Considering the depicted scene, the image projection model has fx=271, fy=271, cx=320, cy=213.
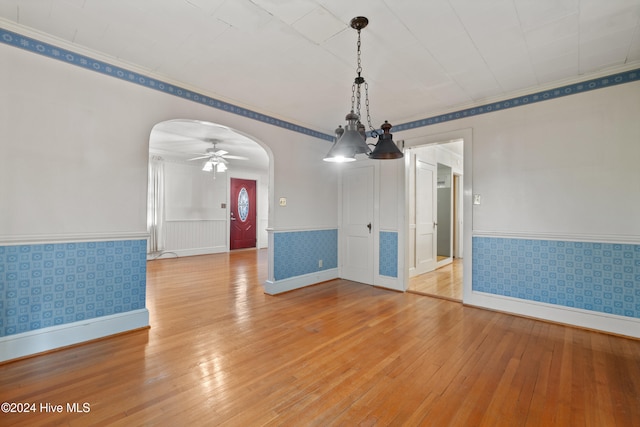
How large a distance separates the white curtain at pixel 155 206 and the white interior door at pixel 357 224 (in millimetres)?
5020

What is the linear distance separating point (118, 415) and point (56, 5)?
9.55ft

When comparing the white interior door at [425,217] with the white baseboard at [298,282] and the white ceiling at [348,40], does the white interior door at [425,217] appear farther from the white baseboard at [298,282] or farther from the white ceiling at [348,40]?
the white ceiling at [348,40]

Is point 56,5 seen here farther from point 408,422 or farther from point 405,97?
point 408,422

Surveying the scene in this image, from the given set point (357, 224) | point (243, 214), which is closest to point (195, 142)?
point (243, 214)

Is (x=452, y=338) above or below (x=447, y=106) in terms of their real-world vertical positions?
below

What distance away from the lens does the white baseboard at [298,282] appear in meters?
4.16

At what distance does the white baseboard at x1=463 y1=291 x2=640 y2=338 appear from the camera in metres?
2.78

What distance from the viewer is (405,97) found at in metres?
3.52

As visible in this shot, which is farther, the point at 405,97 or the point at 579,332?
the point at 405,97

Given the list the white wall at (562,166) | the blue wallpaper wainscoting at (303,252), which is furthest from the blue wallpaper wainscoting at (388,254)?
the white wall at (562,166)

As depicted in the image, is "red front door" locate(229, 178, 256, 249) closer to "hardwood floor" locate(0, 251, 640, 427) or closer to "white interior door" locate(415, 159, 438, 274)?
"hardwood floor" locate(0, 251, 640, 427)

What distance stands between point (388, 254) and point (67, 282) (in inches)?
160

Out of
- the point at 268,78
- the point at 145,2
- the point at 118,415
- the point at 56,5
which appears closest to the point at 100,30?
the point at 56,5

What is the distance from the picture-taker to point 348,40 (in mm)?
2344
